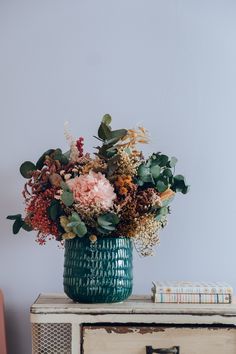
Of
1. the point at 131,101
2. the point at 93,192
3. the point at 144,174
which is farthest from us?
the point at 131,101

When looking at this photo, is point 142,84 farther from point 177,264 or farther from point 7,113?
point 177,264

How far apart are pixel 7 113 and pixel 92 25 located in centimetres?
46

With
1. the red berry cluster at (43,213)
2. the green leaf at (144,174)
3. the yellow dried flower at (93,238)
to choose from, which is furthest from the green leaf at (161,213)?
the red berry cluster at (43,213)

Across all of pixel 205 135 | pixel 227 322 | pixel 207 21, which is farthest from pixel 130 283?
pixel 207 21

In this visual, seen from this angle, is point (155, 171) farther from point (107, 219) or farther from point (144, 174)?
point (107, 219)

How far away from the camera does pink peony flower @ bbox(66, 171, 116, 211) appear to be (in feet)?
5.90

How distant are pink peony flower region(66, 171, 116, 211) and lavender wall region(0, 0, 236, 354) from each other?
1.66ft

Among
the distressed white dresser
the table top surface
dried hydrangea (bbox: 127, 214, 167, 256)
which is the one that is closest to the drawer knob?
the distressed white dresser

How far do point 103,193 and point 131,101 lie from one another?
627 mm

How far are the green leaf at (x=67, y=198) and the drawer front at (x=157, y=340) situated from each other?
371 mm


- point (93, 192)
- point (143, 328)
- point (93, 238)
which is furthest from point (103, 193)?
point (143, 328)

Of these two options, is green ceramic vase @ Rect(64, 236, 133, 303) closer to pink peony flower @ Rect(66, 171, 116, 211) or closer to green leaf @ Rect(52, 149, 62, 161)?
pink peony flower @ Rect(66, 171, 116, 211)

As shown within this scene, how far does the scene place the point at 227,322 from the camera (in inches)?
73.1

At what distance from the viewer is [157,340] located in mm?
1841
